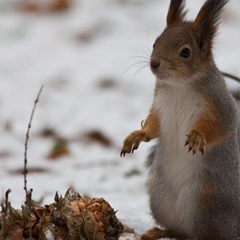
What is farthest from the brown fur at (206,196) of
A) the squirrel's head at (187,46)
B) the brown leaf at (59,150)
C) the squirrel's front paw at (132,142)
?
the brown leaf at (59,150)

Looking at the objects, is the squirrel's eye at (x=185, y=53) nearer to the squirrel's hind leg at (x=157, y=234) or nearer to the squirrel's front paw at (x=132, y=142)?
the squirrel's front paw at (x=132, y=142)

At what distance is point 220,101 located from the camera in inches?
133

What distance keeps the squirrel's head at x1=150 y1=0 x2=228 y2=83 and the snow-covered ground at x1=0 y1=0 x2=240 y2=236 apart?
786 millimetres

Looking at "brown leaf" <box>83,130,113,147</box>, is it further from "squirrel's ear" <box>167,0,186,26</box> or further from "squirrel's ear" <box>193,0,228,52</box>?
"squirrel's ear" <box>193,0,228,52</box>

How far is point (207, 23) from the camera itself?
341 centimetres

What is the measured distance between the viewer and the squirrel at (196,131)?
3350 millimetres

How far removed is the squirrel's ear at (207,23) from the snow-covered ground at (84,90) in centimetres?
85

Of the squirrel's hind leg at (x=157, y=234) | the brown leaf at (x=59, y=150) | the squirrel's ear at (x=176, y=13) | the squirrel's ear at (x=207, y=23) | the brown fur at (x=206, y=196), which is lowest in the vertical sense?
the squirrel's hind leg at (x=157, y=234)

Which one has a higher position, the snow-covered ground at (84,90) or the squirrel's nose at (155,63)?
the snow-covered ground at (84,90)

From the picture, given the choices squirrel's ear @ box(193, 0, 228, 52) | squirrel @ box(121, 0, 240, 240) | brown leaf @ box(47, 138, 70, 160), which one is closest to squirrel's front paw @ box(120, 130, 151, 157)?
squirrel @ box(121, 0, 240, 240)

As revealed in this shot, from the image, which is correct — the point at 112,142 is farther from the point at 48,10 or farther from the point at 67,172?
the point at 48,10

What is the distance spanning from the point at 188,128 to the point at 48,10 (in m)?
6.24

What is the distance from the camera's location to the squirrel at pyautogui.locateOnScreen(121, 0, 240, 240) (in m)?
3.35

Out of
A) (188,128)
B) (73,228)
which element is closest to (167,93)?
(188,128)
